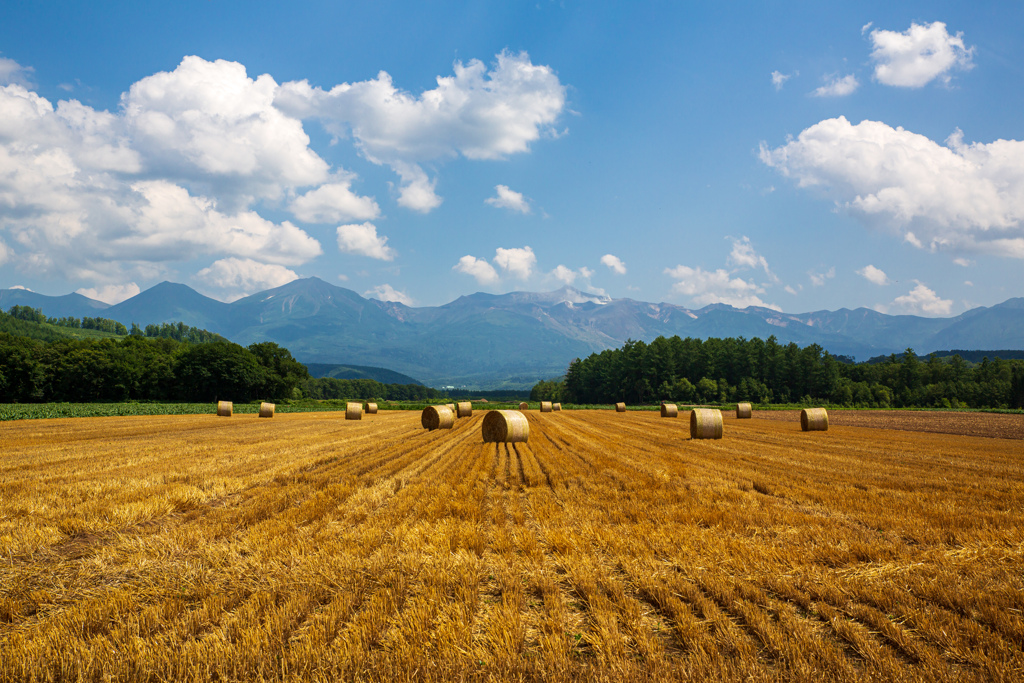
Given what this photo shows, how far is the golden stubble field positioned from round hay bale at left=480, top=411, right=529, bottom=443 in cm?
939

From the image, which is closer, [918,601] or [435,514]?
[918,601]

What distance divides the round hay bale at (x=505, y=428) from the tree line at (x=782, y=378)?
8888 cm

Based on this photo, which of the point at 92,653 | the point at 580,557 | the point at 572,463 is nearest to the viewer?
the point at 92,653

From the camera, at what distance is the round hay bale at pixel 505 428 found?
21938 mm

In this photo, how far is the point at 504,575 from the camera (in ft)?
19.4

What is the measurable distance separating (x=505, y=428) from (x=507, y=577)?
1610 cm

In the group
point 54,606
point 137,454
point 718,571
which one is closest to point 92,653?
point 54,606

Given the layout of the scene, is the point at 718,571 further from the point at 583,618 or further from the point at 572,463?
the point at 572,463

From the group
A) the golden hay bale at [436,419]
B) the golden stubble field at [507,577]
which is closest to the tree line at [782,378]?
the golden hay bale at [436,419]

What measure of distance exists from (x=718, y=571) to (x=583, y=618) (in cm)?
215

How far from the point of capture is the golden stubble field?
406 cm

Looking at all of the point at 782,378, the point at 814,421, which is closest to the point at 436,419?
the point at 814,421

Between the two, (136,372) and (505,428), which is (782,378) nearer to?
(505,428)

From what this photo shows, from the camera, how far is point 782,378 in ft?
354
